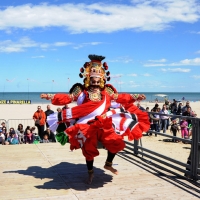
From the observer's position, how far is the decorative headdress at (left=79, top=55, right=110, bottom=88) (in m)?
5.34

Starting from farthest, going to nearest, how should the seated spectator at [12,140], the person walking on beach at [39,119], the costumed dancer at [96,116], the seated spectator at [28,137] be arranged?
the person walking on beach at [39,119] → the seated spectator at [28,137] → the seated spectator at [12,140] → the costumed dancer at [96,116]

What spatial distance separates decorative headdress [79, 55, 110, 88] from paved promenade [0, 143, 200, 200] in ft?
5.35

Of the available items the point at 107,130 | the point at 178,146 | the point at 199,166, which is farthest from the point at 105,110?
the point at 178,146

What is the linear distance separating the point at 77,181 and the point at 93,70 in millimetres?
1863

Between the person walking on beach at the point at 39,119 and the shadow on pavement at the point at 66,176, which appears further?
the person walking on beach at the point at 39,119

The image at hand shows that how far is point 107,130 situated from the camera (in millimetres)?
4914

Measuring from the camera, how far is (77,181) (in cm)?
534

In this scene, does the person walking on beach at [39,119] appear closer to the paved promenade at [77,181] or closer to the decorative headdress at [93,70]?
the paved promenade at [77,181]

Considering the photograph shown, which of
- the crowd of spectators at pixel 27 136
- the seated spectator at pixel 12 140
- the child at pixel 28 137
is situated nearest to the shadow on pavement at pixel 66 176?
the crowd of spectators at pixel 27 136

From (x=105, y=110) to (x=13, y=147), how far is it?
3956 millimetres

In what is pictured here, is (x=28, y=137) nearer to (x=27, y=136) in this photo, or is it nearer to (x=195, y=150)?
(x=27, y=136)

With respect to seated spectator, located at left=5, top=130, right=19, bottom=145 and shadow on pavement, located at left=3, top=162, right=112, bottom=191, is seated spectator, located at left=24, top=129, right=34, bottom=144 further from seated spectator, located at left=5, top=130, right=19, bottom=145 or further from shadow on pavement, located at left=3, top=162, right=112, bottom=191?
shadow on pavement, located at left=3, top=162, right=112, bottom=191

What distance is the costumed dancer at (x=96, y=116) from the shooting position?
194 inches

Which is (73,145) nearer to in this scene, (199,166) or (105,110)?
(105,110)
